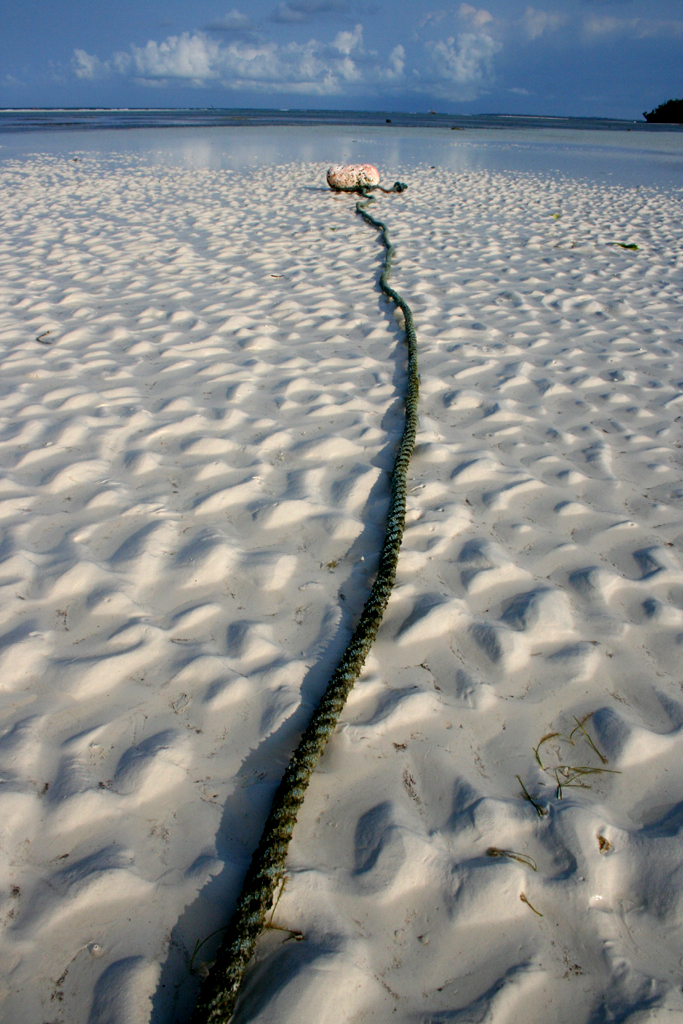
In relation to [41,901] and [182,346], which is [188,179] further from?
[41,901]

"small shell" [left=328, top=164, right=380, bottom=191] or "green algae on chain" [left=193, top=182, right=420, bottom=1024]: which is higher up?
"small shell" [left=328, top=164, right=380, bottom=191]

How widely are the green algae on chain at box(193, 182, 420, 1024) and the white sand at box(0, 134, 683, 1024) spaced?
61 millimetres

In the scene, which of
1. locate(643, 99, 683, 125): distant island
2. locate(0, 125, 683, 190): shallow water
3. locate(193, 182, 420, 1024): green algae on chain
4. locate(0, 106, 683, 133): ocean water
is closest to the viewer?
locate(193, 182, 420, 1024): green algae on chain

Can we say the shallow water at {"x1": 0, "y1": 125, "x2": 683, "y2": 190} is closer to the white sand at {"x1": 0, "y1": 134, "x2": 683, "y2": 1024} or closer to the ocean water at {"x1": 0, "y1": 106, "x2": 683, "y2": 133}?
the ocean water at {"x1": 0, "y1": 106, "x2": 683, "y2": 133}

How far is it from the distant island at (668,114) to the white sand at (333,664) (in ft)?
173

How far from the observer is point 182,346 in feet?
11.2

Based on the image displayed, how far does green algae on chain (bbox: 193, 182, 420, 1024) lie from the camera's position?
95 centimetres

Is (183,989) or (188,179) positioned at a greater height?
(188,179)

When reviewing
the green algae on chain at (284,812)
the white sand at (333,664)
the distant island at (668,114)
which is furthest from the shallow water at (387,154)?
the distant island at (668,114)

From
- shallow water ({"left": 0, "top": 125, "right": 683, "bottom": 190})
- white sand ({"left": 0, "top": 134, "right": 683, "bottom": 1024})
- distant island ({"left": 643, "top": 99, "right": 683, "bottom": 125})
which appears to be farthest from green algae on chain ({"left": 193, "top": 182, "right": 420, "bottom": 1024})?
distant island ({"left": 643, "top": 99, "right": 683, "bottom": 125})

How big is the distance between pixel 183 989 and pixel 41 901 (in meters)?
0.31

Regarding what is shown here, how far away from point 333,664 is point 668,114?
190ft

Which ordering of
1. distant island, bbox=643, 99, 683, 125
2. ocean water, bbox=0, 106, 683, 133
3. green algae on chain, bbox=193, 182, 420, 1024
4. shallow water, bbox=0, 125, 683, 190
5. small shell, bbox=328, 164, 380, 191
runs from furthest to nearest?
distant island, bbox=643, 99, 683, 125 < ocean water, bbox=0, 106, 683, 133 < shallow water, bbox=0, 125, 683, 190 < small shell, bbox=328, 164, 380, 191 < green algae on chain, bbox=193, 182, 420, 1024

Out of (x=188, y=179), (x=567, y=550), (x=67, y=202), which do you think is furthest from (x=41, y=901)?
(x=188, y=179)
